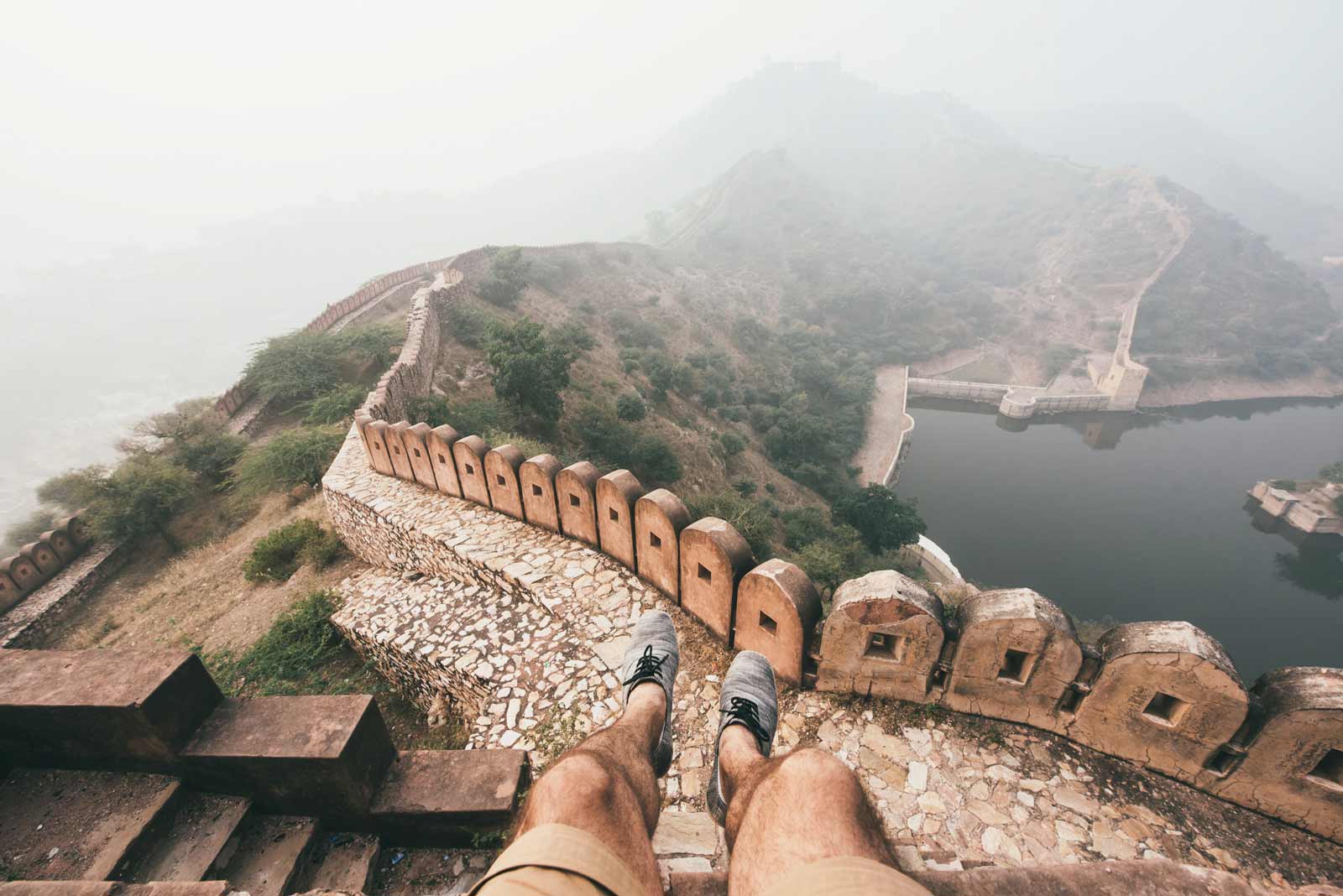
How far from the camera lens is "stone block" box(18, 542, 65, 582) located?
1072 centimetres

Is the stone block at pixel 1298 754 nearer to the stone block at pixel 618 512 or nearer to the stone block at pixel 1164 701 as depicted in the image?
the stone block at pixel 1164 701

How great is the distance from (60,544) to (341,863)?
1480 centimetres

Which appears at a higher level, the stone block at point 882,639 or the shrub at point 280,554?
the stone block at point 882,639

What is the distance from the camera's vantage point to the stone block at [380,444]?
7.27 m

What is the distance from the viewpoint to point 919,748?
3172 millimetres

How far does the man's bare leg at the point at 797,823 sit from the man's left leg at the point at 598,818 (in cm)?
34

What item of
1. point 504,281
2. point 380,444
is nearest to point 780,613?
point 380,444

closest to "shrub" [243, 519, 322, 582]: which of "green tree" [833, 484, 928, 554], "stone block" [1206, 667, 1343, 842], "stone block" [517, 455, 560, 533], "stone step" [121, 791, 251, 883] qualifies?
"stone block" [517, 455, 560, 533]

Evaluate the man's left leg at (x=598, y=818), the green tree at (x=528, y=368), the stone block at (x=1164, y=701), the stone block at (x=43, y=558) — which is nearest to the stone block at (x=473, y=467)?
the man's left leg at (x=598, y=818)

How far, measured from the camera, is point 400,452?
7.17 m

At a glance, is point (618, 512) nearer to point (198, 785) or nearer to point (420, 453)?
point (198, 785)

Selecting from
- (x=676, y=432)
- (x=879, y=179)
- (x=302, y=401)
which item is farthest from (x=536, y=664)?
(x=879, y=179)

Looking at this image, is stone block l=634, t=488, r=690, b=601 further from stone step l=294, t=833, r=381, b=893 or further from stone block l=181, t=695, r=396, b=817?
stone step l=294, t=833, r=381, b=893

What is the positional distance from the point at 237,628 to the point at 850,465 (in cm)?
3158
